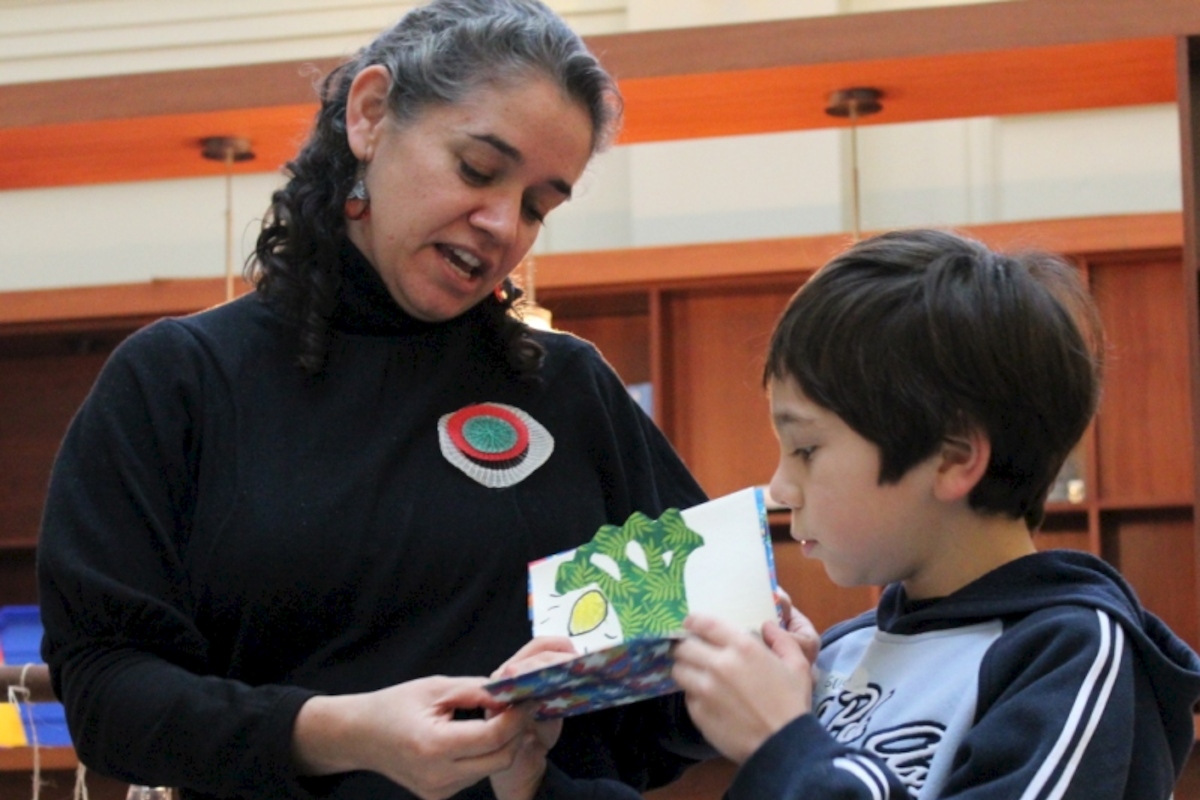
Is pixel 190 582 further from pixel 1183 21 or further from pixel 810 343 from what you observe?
pixel 1183 21

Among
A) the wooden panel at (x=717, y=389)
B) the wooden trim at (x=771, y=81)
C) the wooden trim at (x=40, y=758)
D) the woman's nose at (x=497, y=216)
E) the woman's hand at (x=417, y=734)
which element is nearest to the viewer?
the woman's hand at (x=417, y=734)

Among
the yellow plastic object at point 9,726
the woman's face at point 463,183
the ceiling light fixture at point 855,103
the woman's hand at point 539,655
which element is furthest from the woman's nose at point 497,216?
the ceiling light fixture at point 855,103

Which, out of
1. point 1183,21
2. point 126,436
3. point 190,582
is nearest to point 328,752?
point 190,582

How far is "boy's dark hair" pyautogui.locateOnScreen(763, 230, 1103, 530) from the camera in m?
1.37

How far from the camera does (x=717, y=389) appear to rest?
5277 millimetres

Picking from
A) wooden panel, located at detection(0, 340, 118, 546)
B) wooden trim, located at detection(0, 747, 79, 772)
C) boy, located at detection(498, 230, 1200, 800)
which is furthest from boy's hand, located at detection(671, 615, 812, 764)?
wooden panel, located at detection(0, 340, 118, 546)

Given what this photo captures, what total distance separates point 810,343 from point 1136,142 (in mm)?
4018

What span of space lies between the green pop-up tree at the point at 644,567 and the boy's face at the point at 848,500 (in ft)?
0.34

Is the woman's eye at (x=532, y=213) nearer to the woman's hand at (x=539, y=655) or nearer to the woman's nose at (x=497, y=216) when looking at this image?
the woman's nose at (x=497, y=216)

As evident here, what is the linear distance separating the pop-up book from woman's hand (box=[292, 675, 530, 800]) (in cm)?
7

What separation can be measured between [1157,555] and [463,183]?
395 centimetres

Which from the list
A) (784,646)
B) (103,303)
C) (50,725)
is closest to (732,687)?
(784,646)

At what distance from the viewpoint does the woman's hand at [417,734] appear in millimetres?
1218

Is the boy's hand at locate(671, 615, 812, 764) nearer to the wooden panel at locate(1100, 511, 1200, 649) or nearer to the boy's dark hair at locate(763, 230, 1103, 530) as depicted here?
the boy's dark hair at locate(763, 230, 1103, 530)
